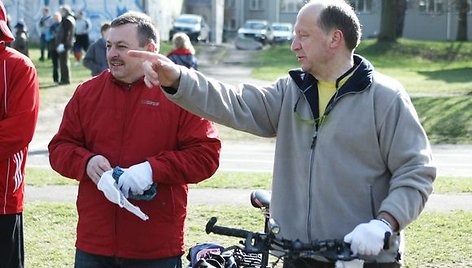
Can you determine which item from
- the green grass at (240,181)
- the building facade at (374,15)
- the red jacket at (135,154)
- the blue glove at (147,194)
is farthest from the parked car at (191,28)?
the blue glove at (147,194)

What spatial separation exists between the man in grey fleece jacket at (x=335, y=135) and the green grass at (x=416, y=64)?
2269cm

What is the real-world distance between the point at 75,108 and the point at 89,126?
14 centimetres

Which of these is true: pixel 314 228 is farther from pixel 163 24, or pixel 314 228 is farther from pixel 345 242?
pixel 163 24

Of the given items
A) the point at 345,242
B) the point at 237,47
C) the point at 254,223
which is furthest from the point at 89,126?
the point at 237,47

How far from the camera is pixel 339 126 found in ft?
13.3

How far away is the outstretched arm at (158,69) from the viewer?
153 inches

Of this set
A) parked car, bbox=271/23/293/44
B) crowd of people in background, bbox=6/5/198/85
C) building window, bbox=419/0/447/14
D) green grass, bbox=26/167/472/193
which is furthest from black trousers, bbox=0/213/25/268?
building window, bbox=419/0/447/14

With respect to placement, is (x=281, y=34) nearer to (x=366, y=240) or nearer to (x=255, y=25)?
(x=255, y=25)

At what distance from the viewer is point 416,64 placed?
43.9 m

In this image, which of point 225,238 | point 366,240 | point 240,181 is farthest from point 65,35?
point 366,240

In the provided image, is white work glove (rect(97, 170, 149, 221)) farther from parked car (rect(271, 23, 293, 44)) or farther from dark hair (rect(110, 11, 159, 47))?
parked car (rect(271, 23, 293, 44))

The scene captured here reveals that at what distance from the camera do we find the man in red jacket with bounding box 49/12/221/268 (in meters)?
4.84

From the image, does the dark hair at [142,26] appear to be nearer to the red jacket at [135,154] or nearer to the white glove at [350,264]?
the red jacket at [135,154]

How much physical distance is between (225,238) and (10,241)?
3.39 metres
